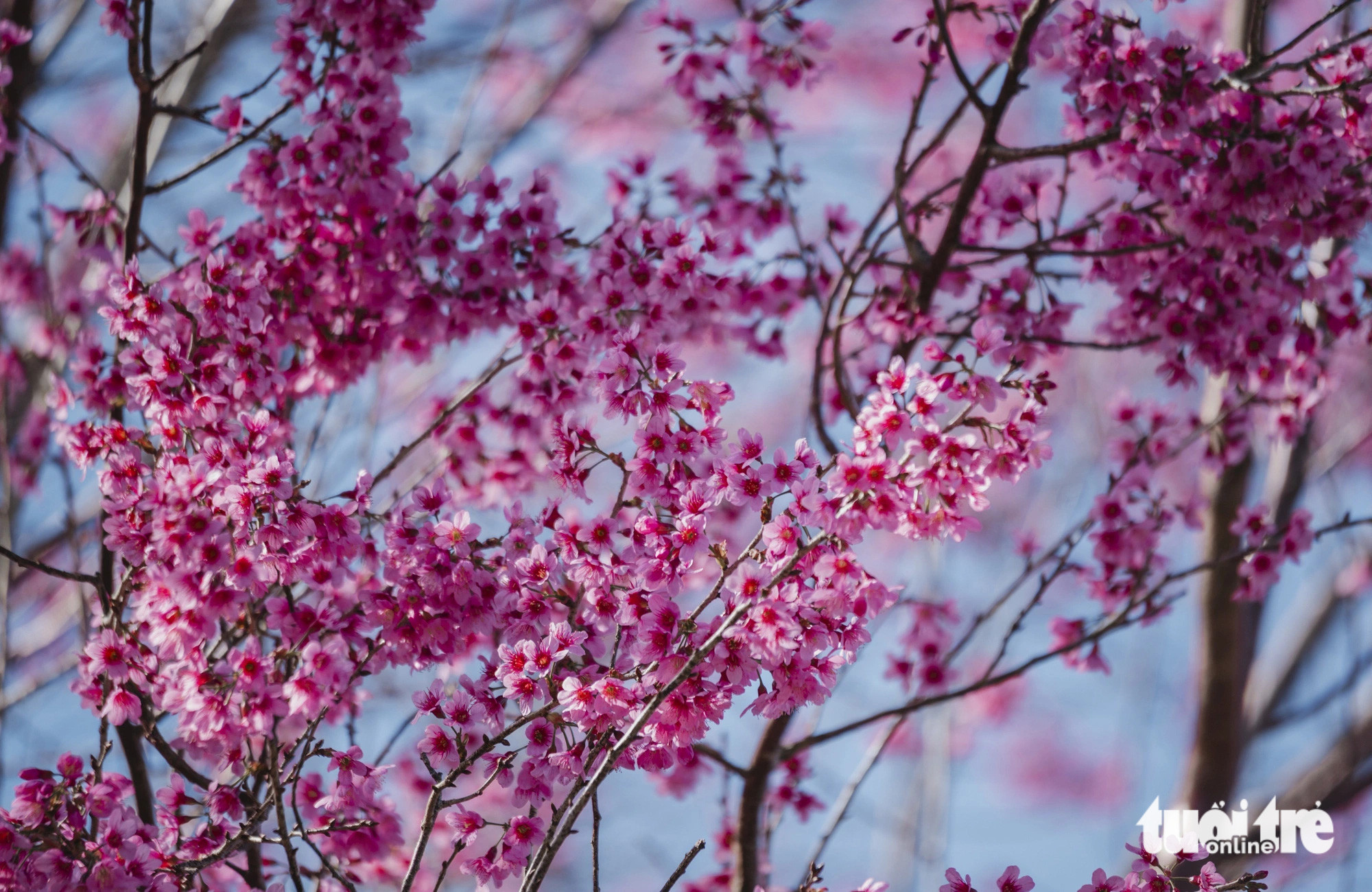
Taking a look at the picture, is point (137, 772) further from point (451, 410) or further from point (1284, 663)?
point (1284, 663)

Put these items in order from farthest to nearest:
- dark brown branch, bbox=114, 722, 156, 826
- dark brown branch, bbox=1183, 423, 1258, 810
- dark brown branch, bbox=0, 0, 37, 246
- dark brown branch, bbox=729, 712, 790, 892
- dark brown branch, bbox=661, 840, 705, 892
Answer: dark brown branch, bbox=0, 0, 37, 246 < dark brown branch, bbox=1183, 423, 1258, 810 < dark brown branch, bbox=729, 712, 790, 892 < dark brown branch, bbox=114, 722, 156, 826 < dark brown branch, bbox=661, 840, 705, 892

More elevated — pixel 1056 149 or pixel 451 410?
pixel 1056 149

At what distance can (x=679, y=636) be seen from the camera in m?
1.97

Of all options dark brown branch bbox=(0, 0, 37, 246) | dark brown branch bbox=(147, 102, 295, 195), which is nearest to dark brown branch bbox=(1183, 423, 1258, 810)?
dark brown branch bbox=(147, 102, 295, 195)

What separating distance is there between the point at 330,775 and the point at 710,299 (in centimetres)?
170

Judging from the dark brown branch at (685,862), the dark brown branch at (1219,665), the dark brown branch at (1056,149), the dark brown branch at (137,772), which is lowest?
the dark brown branch at (685,862)

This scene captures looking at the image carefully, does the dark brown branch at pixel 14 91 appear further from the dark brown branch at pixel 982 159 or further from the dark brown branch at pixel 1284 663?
the dark brown branch at pixel 1284 663

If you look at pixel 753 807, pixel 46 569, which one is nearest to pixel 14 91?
pixel 46 569

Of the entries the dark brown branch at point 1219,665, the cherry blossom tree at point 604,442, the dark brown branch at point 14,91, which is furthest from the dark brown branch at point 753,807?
the dark brown branch at point 14,91

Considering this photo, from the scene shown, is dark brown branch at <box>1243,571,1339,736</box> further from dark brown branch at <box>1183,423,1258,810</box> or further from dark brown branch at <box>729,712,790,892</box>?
dark brown branch at <box>729,712,790,892</box>

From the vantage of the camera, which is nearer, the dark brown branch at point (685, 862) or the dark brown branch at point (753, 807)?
the dark brown branch at point (685, 862)

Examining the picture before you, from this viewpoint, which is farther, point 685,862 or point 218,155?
point 218,155

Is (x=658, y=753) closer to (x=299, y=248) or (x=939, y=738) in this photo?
(x=299, y=248)

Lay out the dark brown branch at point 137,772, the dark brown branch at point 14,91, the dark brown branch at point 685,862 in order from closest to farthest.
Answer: the dark brown branch at point 685,862 → the dark brown branch at point 137,772 → the dark brown branch at point 14,91
